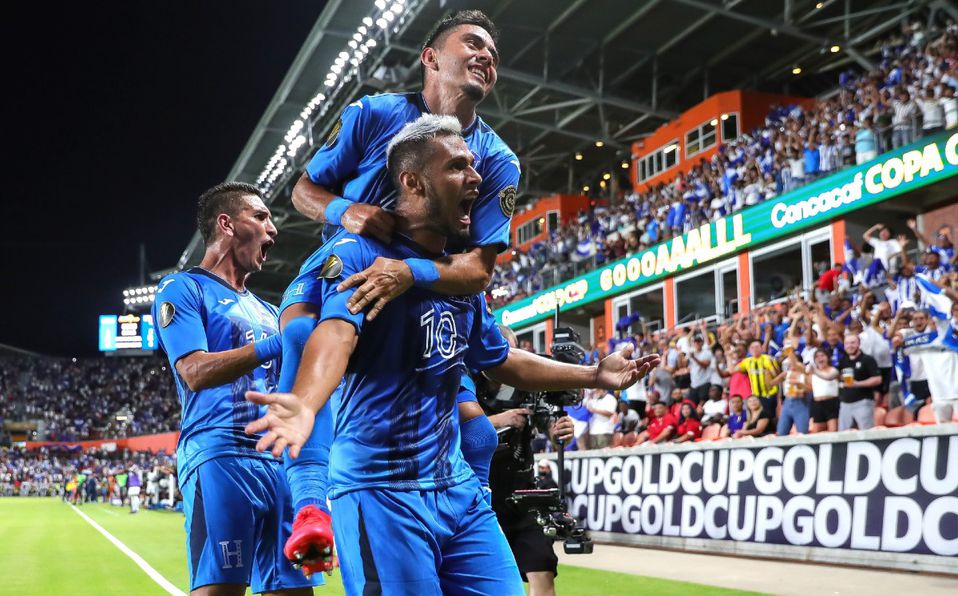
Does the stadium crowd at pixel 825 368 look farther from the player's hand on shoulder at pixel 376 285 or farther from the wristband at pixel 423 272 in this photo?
the player's hand on shoulder at pixel 376 285

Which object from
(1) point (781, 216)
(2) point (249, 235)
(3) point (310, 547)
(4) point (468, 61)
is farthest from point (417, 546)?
(1) point (781, 216)

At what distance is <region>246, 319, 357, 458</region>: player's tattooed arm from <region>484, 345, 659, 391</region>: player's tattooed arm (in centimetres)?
91

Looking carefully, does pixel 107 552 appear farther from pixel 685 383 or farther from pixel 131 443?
pixel 131 443

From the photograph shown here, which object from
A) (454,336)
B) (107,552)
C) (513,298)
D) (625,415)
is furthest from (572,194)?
(454,336)

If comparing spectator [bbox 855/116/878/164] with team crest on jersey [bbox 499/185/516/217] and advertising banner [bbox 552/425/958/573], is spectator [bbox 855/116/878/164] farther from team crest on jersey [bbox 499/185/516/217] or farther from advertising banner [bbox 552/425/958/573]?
team crest on jersey [bbox 499/185/516/217]

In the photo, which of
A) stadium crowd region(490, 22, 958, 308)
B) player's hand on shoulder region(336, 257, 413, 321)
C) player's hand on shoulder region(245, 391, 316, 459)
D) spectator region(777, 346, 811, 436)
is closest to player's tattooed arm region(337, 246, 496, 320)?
player's hand on shoulder region(336, 257, 413, 321)

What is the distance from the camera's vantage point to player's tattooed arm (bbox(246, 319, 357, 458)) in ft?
8.42

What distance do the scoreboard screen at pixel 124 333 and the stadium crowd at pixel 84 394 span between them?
64.1 feet

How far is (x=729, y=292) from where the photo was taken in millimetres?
28797

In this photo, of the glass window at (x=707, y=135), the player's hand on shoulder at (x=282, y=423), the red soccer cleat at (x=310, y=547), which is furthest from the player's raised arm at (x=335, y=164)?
the glass window at (x=707, y=135)

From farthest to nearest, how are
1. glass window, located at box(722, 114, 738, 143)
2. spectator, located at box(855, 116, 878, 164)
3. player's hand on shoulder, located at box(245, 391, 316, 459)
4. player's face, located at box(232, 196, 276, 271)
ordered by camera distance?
glass window, located at box(722, 114, 738, 143), spectator, located at box(855, 116, 878, 164), player's face, located at box(232, 196, 276, 271), player's hand on shoulder, located at box(245, 391, 316, 459)

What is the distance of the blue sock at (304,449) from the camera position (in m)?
3.33

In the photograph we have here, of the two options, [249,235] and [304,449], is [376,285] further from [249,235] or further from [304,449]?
[249,235]

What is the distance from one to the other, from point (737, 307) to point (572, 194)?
1707 centimetres
